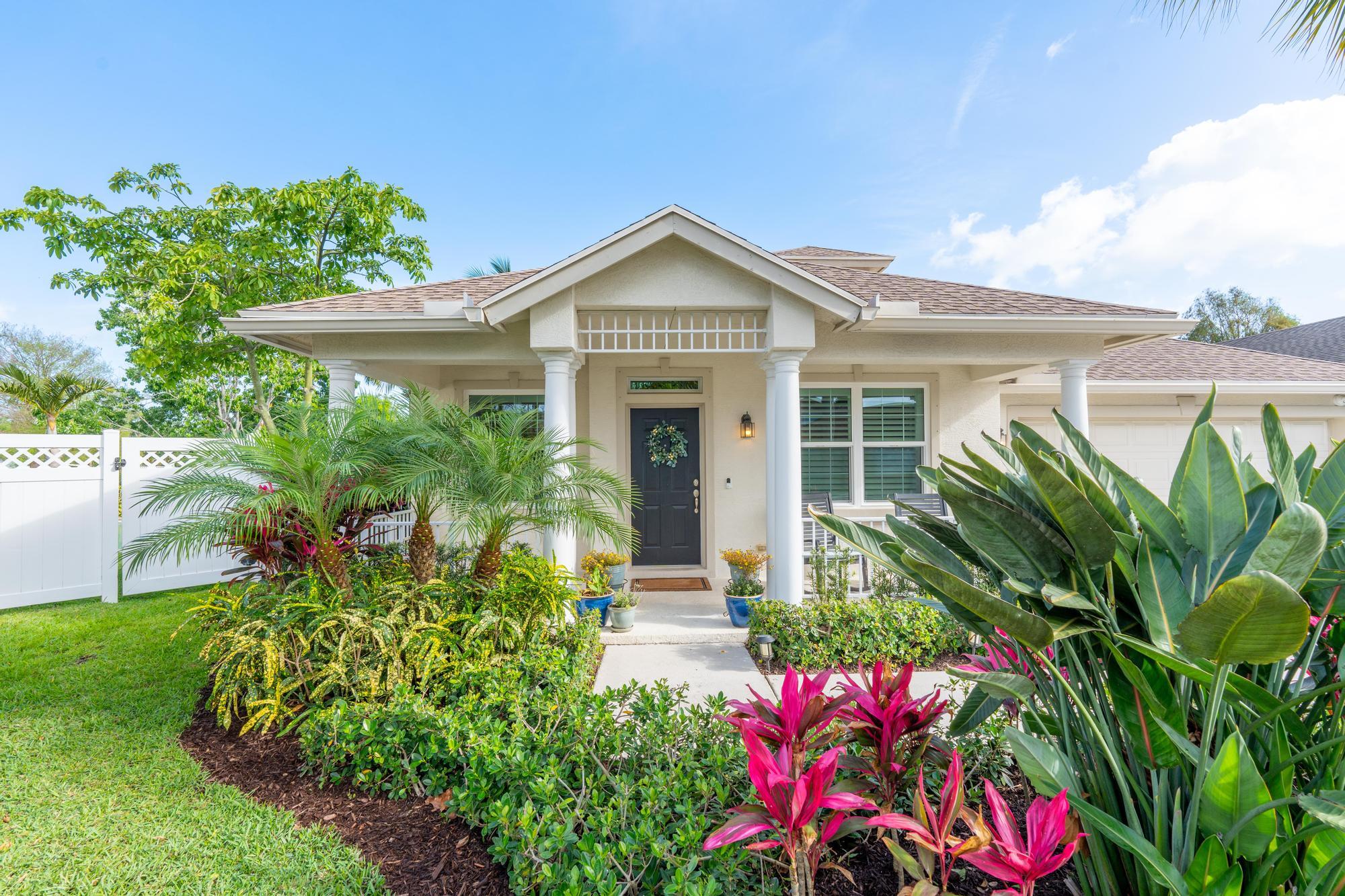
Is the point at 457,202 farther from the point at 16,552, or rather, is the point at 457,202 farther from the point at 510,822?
the point at 510,822

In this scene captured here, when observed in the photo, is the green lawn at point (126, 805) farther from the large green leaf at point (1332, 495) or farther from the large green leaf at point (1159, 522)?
the large green leaf at point (1332, 495)

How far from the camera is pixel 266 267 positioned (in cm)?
1158

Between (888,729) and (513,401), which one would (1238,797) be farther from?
(513,401)

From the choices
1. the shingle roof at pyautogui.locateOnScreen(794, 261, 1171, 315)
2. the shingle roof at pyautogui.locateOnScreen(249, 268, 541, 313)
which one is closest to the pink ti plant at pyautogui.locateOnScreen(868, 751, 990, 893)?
the shingle roof at pyautogui.locateOnScreen(794, 261, 1171, 315)

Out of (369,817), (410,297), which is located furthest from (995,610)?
(410,297)

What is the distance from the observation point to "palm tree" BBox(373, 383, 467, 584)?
14.3 feet

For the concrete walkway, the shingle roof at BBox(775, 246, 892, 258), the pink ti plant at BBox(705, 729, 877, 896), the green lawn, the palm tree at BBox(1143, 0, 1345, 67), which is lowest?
the concrete walkway

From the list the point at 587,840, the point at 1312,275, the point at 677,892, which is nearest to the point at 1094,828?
the point at 677,892

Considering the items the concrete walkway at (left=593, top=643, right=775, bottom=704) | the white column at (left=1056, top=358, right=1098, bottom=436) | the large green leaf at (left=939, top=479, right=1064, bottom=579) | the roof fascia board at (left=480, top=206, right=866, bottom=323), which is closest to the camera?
the large green leaf at (left=939, top=479, right=1064, bottom=579)

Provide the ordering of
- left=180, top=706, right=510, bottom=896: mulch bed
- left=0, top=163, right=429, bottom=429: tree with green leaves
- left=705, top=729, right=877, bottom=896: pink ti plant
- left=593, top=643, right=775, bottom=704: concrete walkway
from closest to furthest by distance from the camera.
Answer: left=705, top=729, right=877, bottom=896: pink ti plant → left=180, top=706, right=510, bottom=896: mulch bed → left=593, top=643, right=775, bottom=704: concrete walkway → left=0, top=163, right=429, bottom=429: tree with green leaves

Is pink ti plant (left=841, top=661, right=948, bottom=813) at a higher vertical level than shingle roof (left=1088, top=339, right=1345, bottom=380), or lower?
lower

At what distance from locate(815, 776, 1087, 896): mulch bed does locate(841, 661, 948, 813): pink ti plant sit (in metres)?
0.23

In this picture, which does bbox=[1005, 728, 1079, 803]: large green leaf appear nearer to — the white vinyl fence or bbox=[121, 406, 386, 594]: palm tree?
bbox=[121, 406, 386, 594]: palm tree

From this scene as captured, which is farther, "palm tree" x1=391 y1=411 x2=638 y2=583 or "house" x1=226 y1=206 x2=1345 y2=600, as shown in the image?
"house" x1=226 y1=206 x2=1345 y2=600
